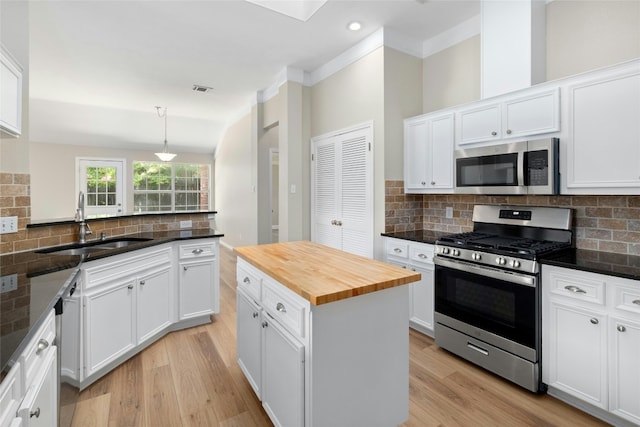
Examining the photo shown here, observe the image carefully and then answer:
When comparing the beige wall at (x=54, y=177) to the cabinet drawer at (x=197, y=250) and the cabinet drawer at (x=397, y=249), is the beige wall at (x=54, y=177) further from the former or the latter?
the cabinet drawer at (x=397, y=249)

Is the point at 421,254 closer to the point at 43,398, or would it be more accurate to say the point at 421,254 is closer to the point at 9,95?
the point at 43,398

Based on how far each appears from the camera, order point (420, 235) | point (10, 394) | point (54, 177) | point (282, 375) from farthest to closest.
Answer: point (54, 177), point (420, 235), point (282, 375), point (10, 394)

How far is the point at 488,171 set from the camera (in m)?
2.65

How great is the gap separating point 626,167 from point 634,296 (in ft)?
2.56

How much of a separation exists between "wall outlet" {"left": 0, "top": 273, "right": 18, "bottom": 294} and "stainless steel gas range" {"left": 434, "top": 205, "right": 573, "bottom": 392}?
269 centimetres

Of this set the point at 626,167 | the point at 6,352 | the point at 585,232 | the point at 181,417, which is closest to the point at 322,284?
the point at 6,352

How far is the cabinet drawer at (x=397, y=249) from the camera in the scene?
3.12 m

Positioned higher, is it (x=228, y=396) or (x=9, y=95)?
(x=9, y=95)

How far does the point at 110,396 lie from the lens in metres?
2.11

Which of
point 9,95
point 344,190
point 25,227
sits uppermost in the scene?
point 9,95

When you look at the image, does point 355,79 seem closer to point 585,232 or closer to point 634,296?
point 585,232

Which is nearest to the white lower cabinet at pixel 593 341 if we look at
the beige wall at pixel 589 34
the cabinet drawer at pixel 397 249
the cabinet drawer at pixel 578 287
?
the cabinet drawer at pixel 578 287

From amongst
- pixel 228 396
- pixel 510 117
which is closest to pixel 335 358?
pixel 228 396

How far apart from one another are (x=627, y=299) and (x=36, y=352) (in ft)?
9.03
